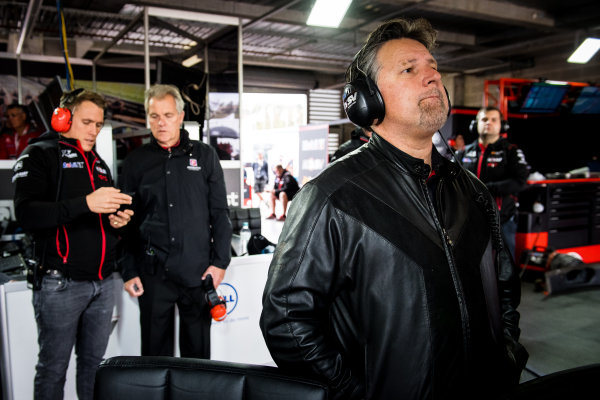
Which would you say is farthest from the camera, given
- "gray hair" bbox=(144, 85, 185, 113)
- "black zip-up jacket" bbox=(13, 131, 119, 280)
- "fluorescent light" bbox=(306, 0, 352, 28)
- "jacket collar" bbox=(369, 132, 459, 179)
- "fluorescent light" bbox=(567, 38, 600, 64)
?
"fluorescent light" bbox=(567, 38, 600, 64)

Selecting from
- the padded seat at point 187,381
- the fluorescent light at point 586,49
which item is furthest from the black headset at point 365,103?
the fluorescent light at point 586,49

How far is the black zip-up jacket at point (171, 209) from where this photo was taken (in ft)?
7.58

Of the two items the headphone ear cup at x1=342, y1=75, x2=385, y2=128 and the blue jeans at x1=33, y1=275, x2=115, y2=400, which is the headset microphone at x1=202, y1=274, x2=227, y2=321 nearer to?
the blue jeans at x1=33, y1=275, x2=115, y2=400

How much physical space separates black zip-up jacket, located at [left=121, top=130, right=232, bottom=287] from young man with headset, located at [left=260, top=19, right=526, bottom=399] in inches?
52.9

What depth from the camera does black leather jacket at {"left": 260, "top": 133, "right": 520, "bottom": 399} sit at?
3.29ft

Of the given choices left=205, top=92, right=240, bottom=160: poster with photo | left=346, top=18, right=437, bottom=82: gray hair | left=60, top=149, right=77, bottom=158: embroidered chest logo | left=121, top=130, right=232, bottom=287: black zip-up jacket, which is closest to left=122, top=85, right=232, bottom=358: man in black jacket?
left=121, top=130, right=232, bottom=287: black zip-up jacket

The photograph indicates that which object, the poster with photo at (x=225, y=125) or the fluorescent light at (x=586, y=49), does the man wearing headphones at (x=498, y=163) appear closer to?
the poster with photo at (x=225, y=125)

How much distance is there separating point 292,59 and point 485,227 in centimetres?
1142

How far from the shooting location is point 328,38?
377 inches

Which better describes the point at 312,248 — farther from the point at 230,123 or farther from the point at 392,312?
the point at 230,123

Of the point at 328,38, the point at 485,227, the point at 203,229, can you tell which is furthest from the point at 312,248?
the point at 328,38

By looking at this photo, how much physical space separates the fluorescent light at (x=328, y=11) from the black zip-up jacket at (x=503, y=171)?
233cm

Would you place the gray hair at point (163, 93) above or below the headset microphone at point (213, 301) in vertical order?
above

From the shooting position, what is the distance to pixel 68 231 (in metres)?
2.05
